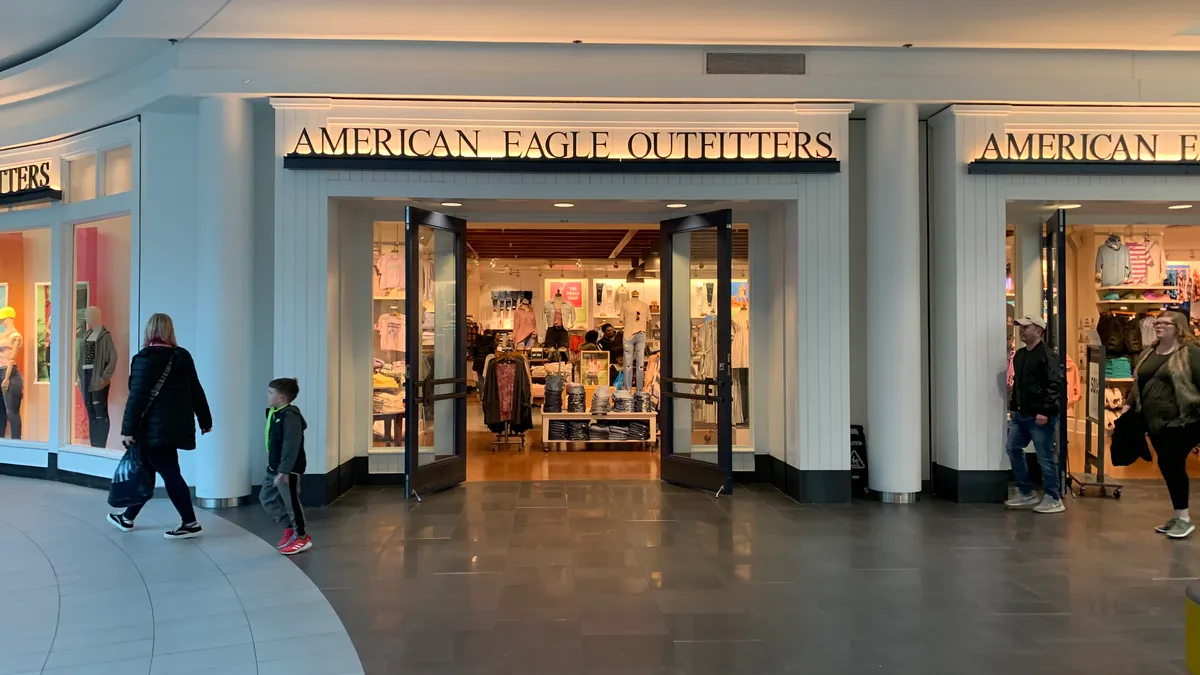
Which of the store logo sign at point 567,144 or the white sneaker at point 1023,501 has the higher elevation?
the store logo sign at point 567,144

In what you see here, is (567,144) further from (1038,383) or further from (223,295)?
(1038,383)

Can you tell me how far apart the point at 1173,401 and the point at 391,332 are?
21.0 feet

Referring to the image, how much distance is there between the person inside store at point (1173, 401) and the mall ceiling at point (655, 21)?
2.32 metres

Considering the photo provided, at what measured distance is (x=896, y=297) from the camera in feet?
20.0

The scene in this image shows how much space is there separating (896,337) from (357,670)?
4877 millimetres

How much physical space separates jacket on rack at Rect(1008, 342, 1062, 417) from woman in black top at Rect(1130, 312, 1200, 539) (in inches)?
22.9

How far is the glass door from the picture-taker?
6215mm

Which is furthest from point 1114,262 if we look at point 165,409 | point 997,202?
point 165,409

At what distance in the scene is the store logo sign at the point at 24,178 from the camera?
7148 millimetres

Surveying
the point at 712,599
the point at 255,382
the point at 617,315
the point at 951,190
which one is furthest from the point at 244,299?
the point at 617,315

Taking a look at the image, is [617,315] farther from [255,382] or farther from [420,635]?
[420,635]

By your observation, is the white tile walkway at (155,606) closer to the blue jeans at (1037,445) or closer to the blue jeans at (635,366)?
the blue jeans at (635,366)

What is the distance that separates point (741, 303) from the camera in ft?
24.1

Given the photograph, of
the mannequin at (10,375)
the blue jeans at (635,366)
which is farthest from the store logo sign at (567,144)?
the mannequin at (10,375)
